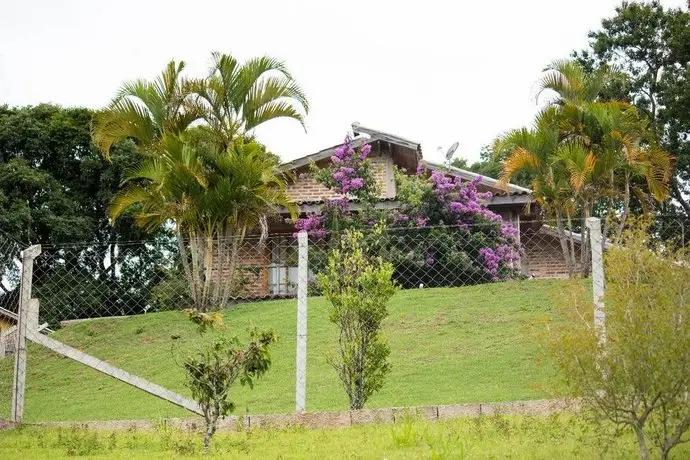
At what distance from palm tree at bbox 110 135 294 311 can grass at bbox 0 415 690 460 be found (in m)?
8.16

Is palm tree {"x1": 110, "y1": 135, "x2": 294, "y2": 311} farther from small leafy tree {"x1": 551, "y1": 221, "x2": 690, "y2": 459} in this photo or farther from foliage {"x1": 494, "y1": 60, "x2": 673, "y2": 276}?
small leafy tree {"x1": 551, "y1": 221, "x2": 690, "y2": 459}

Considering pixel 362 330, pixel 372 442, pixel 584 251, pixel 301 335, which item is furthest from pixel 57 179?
pixel 372 442

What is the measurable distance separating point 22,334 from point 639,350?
261 inches

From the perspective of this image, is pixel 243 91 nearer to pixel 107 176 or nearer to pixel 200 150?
pixel 200 150

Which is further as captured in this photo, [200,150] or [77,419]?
[200,150]

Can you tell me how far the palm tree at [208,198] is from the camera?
17.0 m

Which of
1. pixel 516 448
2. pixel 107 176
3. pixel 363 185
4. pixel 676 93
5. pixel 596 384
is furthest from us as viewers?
pixel 107 176

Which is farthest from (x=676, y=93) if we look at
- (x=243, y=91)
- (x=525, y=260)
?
(x=243, y=91)

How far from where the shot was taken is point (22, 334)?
987 centimetres

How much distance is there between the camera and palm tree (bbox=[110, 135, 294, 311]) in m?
17.0

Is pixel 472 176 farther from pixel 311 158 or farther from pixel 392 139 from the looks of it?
pixel 311 158

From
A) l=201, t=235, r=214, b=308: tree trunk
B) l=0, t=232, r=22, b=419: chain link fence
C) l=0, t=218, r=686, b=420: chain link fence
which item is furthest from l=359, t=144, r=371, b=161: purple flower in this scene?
l=0, t=232, r=22, b=419: chain link fence

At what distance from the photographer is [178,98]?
18141 mm

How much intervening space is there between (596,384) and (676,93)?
73.4 ft
